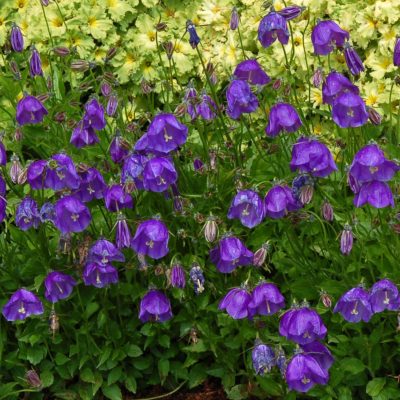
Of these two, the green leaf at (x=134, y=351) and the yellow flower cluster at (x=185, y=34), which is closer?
the green leaf at (x=134, y=351)

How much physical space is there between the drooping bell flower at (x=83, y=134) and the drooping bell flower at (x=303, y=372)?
1301 mm

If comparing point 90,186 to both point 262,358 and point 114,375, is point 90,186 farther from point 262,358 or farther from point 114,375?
point 262,358

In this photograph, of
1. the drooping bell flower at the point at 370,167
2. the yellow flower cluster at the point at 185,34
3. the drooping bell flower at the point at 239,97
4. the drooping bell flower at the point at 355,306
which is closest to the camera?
the drooping bell flower at the point at 370,167

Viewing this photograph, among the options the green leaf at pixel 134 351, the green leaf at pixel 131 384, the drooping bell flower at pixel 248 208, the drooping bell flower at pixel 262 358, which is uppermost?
the drooping bell flower at pixel 248 208

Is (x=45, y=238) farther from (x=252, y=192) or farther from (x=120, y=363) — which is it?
(x=252, y=192)

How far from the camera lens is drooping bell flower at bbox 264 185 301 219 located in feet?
11.6

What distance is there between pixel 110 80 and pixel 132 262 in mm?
861

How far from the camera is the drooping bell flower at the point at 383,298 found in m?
3.43

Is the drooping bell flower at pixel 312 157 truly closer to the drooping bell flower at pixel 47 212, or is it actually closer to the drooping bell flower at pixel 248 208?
the drooping bell flower at pixel 248 208

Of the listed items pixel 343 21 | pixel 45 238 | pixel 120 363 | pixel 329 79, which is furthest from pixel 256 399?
pixel 343 21

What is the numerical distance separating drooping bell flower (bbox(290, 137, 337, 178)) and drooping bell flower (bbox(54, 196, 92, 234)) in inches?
34.3

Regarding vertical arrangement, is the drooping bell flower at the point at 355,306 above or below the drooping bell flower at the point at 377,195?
below

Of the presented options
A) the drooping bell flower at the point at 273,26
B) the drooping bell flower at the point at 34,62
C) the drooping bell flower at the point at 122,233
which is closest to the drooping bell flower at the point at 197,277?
the drooping bell flower at the point at 122,233

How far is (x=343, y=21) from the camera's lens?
5.37m
